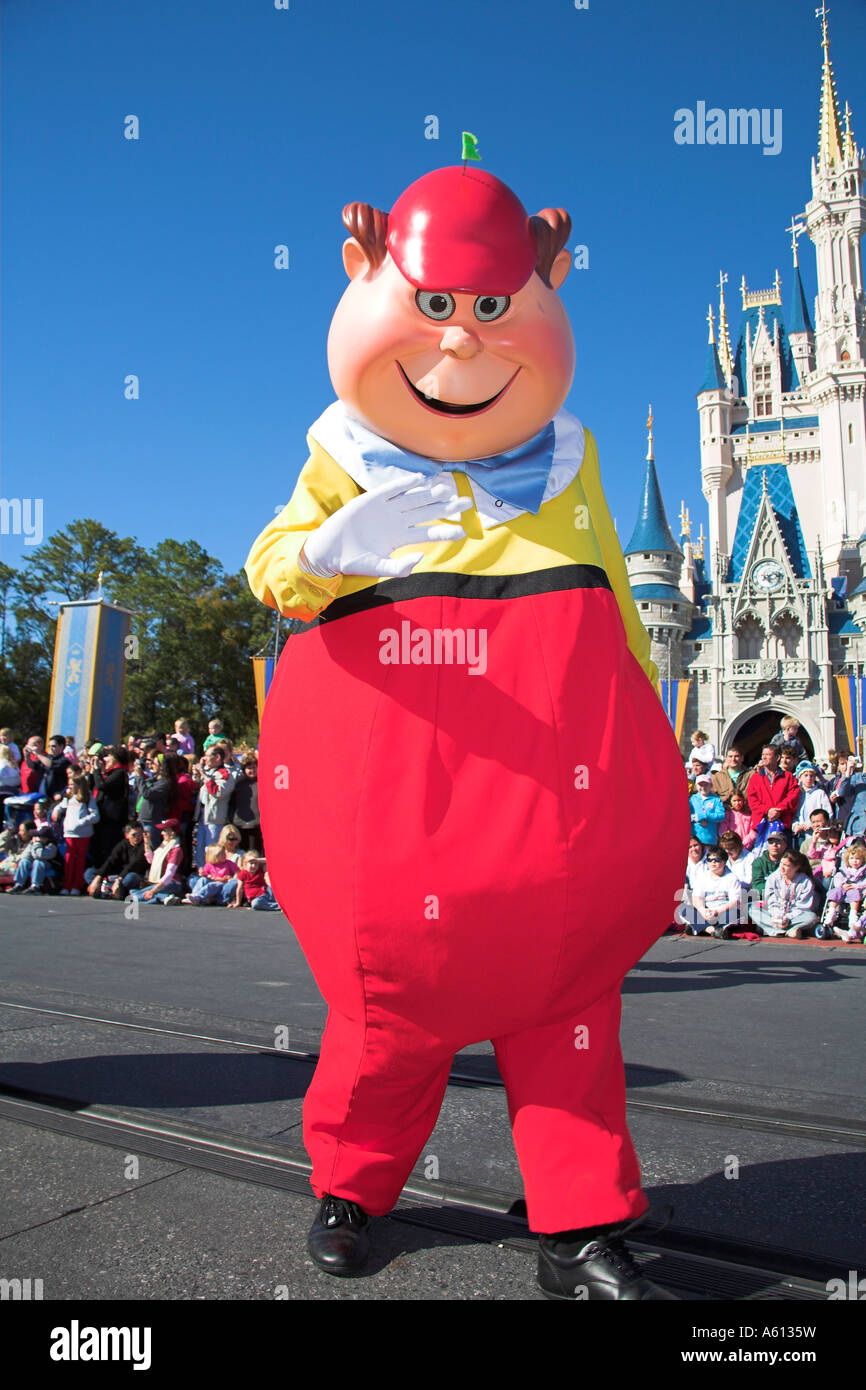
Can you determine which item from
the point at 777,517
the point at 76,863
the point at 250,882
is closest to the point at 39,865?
the point at 76,863

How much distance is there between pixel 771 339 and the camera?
58.2 metres

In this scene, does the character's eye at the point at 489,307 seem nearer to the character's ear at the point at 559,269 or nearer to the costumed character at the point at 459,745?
the costumed character at the point at 459,745

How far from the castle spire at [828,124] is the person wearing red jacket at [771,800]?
5297cm

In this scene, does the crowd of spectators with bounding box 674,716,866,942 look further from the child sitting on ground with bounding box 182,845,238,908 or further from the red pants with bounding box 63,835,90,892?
the red pants with bounding box 63,835,90,892

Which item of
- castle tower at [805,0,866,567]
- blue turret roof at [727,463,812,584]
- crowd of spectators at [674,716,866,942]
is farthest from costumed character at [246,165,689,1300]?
castle tower at [805,0,866,567]

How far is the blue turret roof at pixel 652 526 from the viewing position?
47.8 m

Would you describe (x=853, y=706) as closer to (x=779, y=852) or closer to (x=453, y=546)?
(x=779, y=852)

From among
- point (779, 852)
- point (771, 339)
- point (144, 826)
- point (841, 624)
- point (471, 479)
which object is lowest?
point (779, 852)

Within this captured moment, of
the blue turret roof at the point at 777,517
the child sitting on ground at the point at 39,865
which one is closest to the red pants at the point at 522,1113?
the child sitting on ground at the point at 39,865

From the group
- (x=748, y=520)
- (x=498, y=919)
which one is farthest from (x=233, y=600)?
(x=498, y=919)

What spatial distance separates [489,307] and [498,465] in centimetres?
35

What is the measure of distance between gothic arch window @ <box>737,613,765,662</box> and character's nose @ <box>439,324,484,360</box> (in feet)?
152
